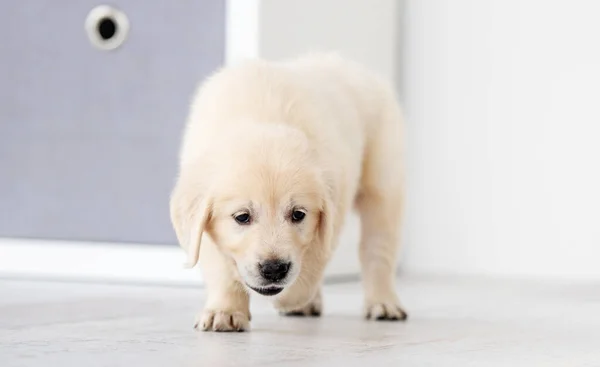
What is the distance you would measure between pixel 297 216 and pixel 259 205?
0.11 meters

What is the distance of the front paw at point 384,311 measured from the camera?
114 inches

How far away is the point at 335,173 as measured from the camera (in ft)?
8.40

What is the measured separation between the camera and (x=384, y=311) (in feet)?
9.52

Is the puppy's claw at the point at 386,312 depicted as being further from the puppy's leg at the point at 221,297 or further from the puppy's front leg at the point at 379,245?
the puppy's leg at the point at 221,297

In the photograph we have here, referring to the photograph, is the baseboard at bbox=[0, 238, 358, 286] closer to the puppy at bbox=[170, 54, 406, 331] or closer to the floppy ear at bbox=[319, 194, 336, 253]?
the puppy at bbox=[170, 54, 406, 331]

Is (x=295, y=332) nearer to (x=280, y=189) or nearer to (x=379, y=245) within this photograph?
(x=280, y=189)

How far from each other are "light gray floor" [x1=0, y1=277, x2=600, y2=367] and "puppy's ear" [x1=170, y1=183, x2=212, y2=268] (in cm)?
19

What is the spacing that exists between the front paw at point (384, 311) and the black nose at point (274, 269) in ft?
2.04

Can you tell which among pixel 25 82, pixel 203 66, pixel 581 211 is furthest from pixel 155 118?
pixel 581 211

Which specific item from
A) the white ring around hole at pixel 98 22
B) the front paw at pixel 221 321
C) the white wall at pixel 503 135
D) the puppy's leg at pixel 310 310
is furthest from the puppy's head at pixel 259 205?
the white wall at pixel 503 135

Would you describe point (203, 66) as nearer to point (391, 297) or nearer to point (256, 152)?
point (391, 297)

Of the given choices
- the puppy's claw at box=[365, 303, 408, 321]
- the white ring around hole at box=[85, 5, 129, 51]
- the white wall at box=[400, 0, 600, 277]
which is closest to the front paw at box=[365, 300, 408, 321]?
the puppy's claw at box=[365, 303, 408, 321]

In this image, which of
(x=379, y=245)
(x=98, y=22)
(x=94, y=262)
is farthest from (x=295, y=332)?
(x=98, y=22)

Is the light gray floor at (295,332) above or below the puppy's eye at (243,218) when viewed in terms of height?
below
